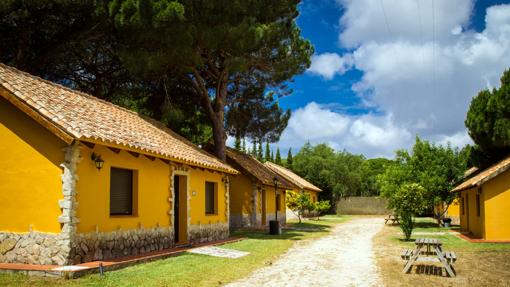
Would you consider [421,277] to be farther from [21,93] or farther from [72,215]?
[21,93]

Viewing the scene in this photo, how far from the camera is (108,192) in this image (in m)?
11.4

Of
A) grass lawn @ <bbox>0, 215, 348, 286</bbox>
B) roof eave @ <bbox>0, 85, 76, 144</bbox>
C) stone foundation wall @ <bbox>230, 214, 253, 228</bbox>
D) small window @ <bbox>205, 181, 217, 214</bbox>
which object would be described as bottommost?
stone foundation wall @ <bbox>230, 214, 253, 228</bbox>

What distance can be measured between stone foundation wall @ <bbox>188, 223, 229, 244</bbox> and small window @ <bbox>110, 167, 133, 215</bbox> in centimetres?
393

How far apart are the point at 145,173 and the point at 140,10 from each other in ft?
22.4

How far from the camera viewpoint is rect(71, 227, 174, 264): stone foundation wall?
1018 cm

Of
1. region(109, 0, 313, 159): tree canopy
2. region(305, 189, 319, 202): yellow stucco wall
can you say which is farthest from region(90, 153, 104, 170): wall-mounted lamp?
region(305, 189, 319, 202): yellow stucco wall

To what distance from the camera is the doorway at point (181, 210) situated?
15.9 meters

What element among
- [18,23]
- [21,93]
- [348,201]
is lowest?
[348,201]

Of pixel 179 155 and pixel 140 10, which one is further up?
pixel 140 10

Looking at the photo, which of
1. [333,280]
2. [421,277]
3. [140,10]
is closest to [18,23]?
[140,10]

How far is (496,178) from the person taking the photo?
57.5 ft

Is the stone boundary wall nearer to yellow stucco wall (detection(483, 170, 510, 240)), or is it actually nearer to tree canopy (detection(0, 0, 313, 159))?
tree canopy (detection(0, 0, 313, 159))

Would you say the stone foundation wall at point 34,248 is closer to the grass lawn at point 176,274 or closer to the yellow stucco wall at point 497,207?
the grass lawn at point 176,274

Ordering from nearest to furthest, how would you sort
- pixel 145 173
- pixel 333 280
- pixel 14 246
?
1. pixel 333 280
2. pixel 14 246
3. pixel 145 173
